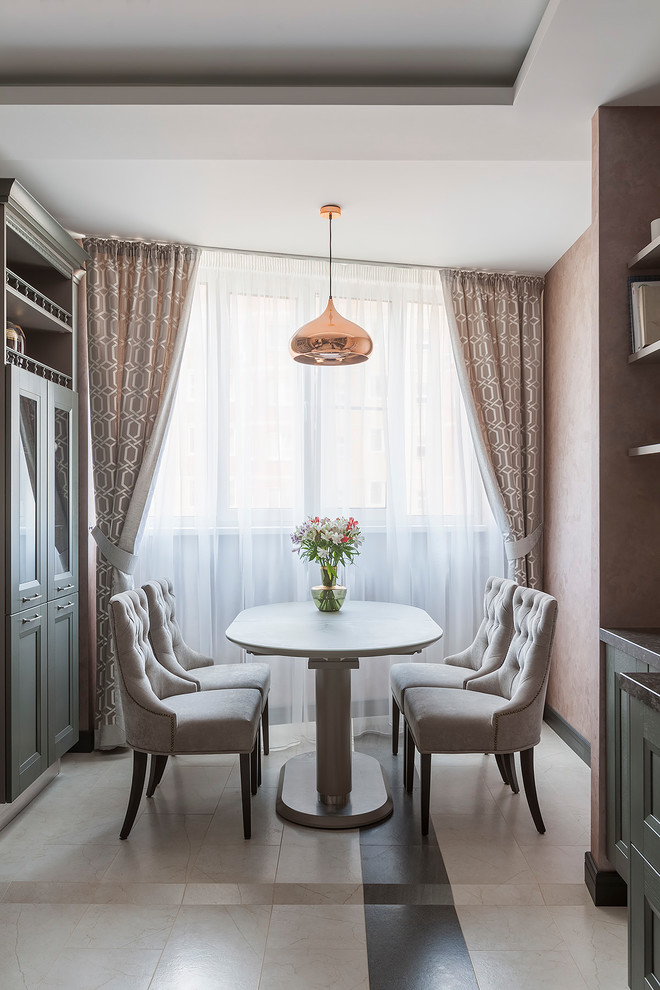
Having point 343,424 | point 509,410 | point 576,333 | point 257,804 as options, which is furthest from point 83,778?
point 576,333

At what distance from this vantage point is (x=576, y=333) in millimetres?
3852

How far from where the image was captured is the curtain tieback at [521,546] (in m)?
4.27

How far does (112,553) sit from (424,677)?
5.71ft

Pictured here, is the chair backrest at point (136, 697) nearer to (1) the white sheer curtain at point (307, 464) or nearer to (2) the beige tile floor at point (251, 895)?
(2) the beige tile floor at point (251, 895)

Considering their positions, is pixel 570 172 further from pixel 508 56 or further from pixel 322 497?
pixel 322 497

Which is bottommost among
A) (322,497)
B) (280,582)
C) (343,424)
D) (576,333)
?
(280,582)

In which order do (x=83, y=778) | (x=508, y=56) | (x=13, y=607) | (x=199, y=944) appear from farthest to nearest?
(x=83, y=778)
(x=13, y=607)
(x=508, y=56)
(x=199, y=944)

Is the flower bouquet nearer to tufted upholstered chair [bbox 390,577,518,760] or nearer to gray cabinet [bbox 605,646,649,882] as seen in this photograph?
tufted upholstered chair [bbox 390,577,518,760]

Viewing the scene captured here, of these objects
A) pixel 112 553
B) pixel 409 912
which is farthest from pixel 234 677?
pixel 409 912

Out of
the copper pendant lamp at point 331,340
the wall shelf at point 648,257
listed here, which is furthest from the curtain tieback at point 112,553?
the wall shelf at point 648,257

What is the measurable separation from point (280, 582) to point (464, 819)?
5.49 ft

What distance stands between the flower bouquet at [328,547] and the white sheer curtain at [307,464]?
61 centimetres

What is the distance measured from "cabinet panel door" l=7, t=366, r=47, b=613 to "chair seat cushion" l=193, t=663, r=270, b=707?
806 mm

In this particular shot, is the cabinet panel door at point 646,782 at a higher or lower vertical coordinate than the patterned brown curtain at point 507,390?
lower
